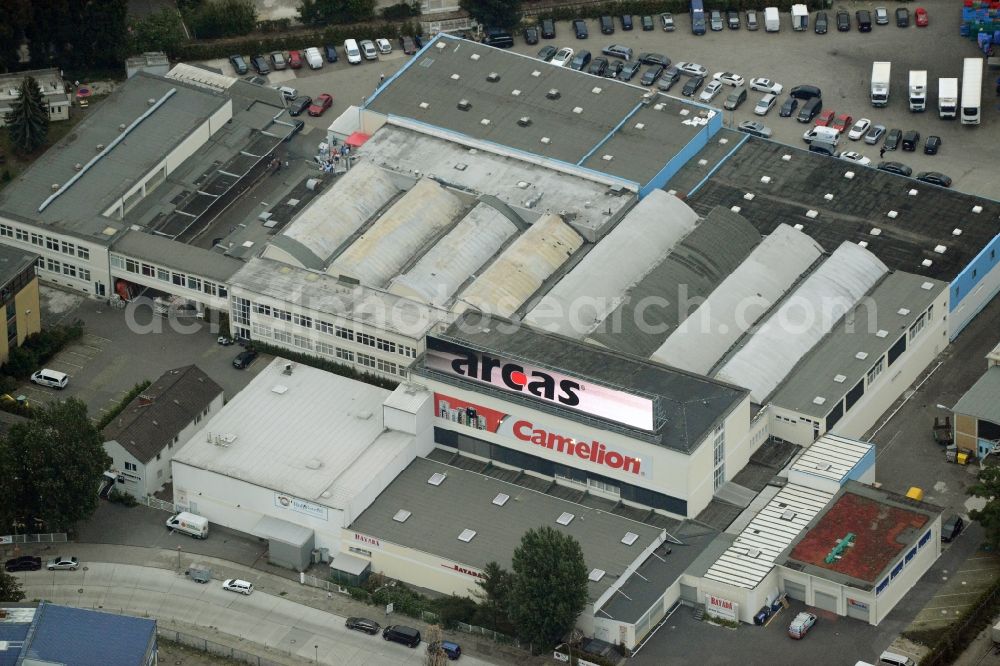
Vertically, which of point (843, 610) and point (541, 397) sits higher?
point (541, 397)

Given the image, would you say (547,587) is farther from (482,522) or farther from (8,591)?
(8,591)

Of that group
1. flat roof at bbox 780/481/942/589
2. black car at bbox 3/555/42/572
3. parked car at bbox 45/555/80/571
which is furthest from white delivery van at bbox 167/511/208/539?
flat roof at bbox 780/481/942/589

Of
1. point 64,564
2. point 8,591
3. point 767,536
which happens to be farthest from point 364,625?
point 767,536

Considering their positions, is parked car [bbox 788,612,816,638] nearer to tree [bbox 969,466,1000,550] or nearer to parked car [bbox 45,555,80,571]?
tree [bbox 969,466,1000,550]

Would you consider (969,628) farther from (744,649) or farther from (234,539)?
(234,539)

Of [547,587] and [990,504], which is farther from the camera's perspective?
[990,504]

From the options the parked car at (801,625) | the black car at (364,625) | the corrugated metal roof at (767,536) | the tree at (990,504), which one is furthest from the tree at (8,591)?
the tree at (990,504)

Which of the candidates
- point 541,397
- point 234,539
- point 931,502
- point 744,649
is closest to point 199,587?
point 234,539
